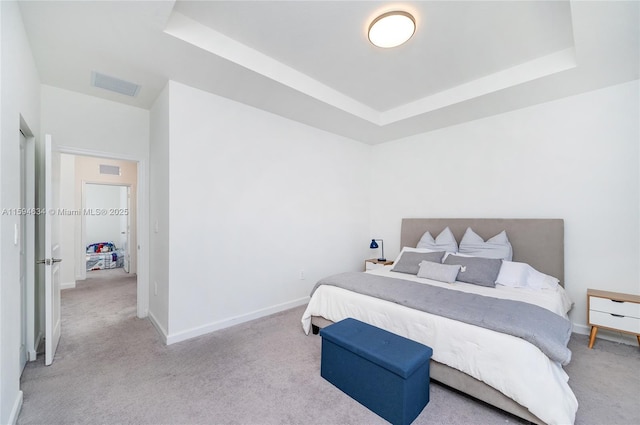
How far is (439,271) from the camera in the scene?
10.5 ft

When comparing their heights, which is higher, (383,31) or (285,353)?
(383,31)

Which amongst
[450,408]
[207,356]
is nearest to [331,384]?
[450,408]

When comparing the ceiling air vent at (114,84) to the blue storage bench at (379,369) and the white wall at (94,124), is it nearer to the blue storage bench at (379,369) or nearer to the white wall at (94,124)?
the white wall at (94,124)

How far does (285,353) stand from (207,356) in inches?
28.6

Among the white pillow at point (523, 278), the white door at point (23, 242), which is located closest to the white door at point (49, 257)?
the white door at point (23, 242)

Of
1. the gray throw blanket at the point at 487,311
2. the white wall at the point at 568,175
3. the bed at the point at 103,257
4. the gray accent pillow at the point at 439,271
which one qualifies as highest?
the white wall at the point at 568,175

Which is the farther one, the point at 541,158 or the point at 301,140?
the point at 301,140

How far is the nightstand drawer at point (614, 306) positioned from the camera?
254 centimetres

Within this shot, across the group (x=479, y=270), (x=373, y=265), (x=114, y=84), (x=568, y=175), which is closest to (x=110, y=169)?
(x=114, y=84)

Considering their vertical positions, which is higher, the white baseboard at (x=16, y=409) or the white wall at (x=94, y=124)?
the white wall at (x=94, y=124)

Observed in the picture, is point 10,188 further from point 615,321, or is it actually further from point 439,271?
point 615,321

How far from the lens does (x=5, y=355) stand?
1.60 m

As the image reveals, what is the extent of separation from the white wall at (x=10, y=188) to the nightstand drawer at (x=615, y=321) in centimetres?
458

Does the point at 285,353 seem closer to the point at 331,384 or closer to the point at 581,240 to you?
the point at 331,384
